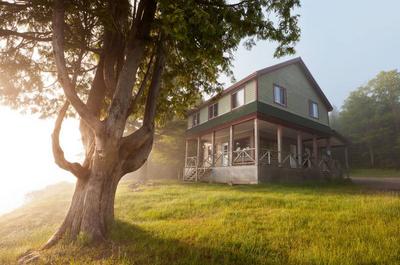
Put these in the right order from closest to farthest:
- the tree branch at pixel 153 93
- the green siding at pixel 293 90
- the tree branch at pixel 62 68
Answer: the tree branch at pixel 62 68 < the tree branch at pixel 153 93 < the green siding at pixel 293 90

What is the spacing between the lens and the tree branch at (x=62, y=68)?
226 inches

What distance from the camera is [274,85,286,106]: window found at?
1803cm

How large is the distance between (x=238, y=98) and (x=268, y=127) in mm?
3214

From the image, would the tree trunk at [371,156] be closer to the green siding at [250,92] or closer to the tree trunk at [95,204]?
the green siding at [250,92]

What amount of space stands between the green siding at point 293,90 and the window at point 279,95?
332 millimetres

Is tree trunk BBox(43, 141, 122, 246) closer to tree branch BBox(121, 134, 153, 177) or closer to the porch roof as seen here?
tree branch BBox(121, 134, 153, 177)

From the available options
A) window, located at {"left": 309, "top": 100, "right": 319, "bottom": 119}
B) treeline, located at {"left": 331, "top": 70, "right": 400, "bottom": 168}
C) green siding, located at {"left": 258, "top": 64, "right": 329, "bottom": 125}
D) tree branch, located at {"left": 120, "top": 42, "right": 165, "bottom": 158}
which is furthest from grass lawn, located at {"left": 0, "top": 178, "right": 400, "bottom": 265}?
treeline, located at {"left": 331, "top": 70, "right": 400, "bottom": 168}

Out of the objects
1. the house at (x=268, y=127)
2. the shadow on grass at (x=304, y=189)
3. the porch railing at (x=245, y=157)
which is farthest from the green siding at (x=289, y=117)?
the shadow on grass at (x=304, y=189)

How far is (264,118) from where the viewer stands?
16.0 m

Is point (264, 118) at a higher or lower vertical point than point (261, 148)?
higher

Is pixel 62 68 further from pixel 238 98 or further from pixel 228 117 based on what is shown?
pixel 238 98

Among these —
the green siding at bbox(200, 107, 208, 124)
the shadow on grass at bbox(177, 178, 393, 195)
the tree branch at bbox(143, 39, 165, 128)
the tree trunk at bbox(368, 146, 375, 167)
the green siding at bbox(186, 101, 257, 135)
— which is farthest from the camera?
the tree trunk at bbox(368, 146, 375, 167)

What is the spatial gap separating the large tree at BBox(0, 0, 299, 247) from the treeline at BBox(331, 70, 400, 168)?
3755 centimetres

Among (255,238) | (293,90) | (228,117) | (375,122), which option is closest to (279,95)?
(293,90)
